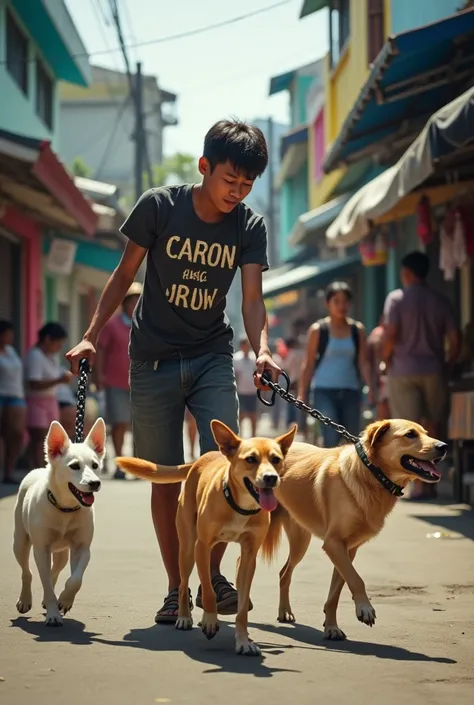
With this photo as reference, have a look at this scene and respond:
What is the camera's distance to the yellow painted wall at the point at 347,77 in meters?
21.0

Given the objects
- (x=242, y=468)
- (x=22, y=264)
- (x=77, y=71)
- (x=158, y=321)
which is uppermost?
(x=77, y=71)

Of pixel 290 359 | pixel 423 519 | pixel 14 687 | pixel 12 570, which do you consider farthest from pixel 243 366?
pixel 14 687

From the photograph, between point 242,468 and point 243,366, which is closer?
point 242,468

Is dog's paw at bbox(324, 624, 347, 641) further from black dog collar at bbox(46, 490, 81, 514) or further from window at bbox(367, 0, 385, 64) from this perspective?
window at bbox(367, 0, 385, 64)

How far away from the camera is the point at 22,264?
66.0 ft

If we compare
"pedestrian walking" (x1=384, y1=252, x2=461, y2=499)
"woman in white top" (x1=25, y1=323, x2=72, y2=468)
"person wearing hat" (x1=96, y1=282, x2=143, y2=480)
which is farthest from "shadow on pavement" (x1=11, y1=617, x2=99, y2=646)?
"person wearing hat" (x1=96, y1=282, x2=143, y2=480)

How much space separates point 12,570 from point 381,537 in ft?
10.0

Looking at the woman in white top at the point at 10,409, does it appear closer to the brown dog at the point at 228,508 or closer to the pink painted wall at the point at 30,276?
the pink painted wall at the point at 30,276

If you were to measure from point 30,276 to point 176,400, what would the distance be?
14.6 meters

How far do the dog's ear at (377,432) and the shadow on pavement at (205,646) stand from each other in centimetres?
100

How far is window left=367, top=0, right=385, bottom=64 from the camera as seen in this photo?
20.4m

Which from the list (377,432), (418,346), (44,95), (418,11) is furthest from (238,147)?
(44,95)

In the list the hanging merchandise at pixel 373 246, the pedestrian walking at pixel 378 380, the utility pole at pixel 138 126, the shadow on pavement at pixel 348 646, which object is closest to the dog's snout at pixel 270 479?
the shadow on pavement at pixel 348 646

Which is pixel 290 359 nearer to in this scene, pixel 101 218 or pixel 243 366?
pixel 243 366
